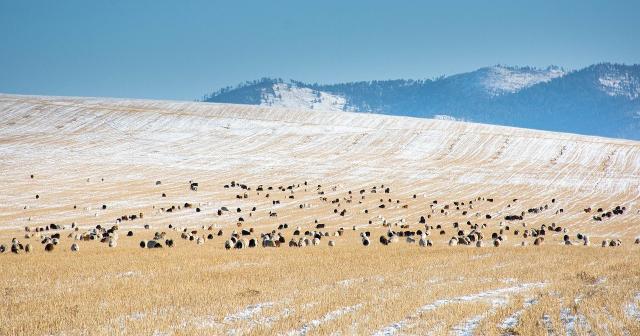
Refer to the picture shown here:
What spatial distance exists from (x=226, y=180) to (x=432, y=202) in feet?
102

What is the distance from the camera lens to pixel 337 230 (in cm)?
4888

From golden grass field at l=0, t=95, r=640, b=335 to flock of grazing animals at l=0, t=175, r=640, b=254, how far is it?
595mm

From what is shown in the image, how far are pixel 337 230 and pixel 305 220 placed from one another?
7811 millimetres

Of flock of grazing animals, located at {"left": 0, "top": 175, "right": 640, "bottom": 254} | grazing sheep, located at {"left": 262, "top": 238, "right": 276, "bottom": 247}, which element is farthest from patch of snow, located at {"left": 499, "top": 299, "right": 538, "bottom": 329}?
grazing sheep, located at {"left": 262, "top": 238, "right": 276, "bottom": 247}

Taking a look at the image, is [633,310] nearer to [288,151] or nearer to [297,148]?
[288,151]

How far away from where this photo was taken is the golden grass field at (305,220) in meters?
16.6

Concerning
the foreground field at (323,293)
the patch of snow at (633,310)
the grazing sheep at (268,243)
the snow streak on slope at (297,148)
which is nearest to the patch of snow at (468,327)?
the foreground field at (323,293)

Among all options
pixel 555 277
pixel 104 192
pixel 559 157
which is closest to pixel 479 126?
pixel 559 157

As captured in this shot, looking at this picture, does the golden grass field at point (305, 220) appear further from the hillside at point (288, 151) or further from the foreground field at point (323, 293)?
the hillside at point (288, 151)

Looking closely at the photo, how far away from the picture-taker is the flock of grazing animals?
38.1 meters

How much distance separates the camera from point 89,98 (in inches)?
7028

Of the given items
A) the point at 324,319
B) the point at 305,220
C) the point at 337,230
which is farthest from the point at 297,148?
the point at 324,319

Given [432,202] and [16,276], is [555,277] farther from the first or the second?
[432,202]

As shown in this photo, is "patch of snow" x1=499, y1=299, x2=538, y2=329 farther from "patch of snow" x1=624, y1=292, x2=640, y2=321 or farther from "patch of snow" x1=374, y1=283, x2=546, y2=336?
"patch of snow" x1=624, y1=292, x2=640, y2=321
